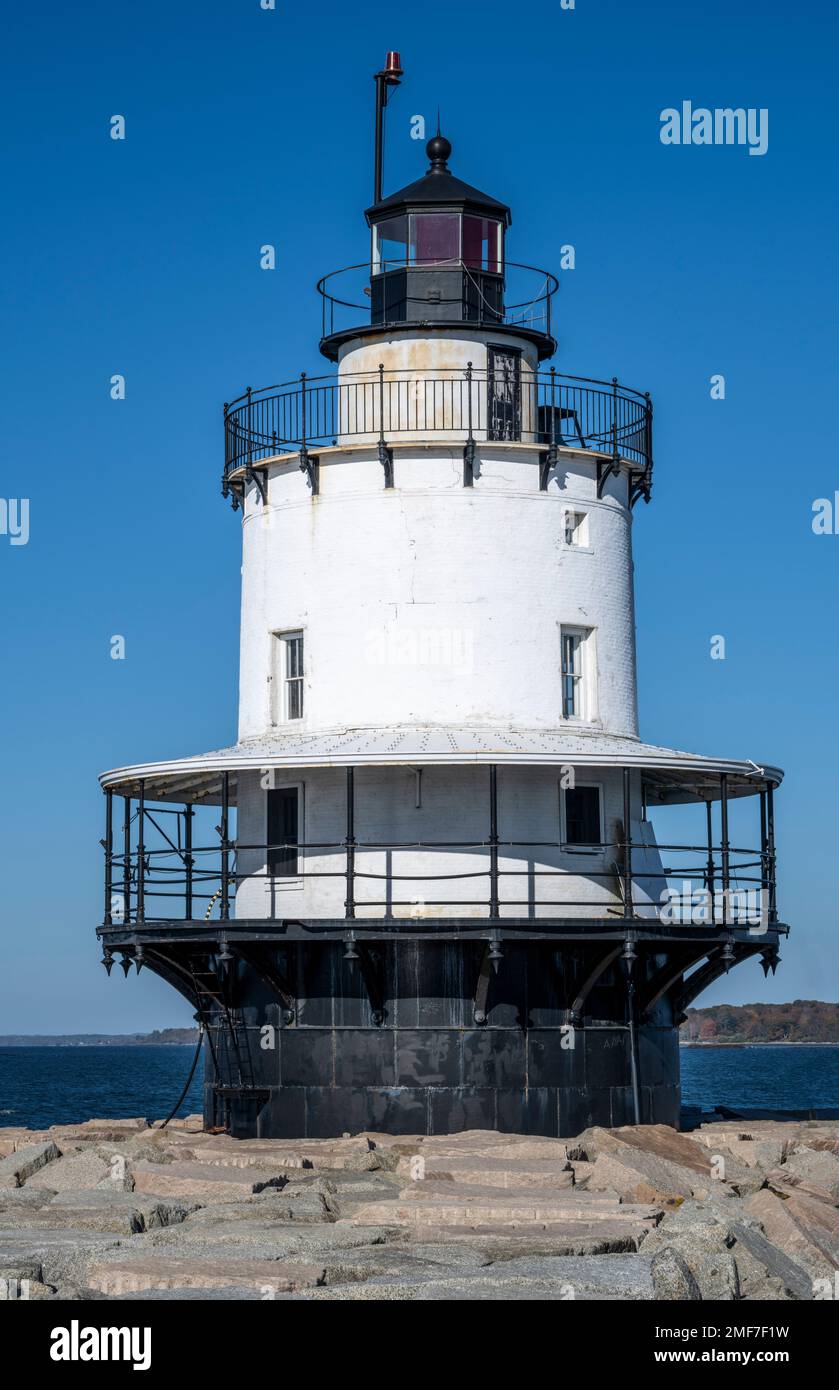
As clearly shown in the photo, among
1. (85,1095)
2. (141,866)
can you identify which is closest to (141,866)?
(141,866)

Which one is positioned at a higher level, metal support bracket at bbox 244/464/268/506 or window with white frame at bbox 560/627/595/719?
metal support bracket at bbox 244/464/268/506

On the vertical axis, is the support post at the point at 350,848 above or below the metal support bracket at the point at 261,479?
below

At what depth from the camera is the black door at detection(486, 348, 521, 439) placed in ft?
101

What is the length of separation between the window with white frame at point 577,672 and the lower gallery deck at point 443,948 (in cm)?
118

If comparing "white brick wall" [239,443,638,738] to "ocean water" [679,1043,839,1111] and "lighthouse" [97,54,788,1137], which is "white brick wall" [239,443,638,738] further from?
"ocean water" [679,1043,839,1111]

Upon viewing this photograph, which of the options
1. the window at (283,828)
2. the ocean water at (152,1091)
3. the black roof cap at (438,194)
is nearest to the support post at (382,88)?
the black roof cap at (438,194)

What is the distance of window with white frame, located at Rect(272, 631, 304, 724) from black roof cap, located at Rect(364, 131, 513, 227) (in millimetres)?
6660

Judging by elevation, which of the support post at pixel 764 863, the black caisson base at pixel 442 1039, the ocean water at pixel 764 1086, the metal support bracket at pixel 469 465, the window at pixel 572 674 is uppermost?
the metal support bracket at pixel 469 465

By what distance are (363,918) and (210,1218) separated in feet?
24.1

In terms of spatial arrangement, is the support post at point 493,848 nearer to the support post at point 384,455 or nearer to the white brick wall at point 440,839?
the white brick wall at point 440,839

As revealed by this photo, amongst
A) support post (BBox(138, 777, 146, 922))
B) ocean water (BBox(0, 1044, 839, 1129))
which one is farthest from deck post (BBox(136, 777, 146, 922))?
ocean water (BBox(0, 1044, 839, 1129))

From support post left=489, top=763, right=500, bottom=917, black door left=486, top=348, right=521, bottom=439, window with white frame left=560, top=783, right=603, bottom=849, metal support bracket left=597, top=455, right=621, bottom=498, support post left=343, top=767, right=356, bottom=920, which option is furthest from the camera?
black door left=486, top=348, right=521, bottom=439

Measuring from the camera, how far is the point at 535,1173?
2278 cm

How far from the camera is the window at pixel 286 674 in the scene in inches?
1197
